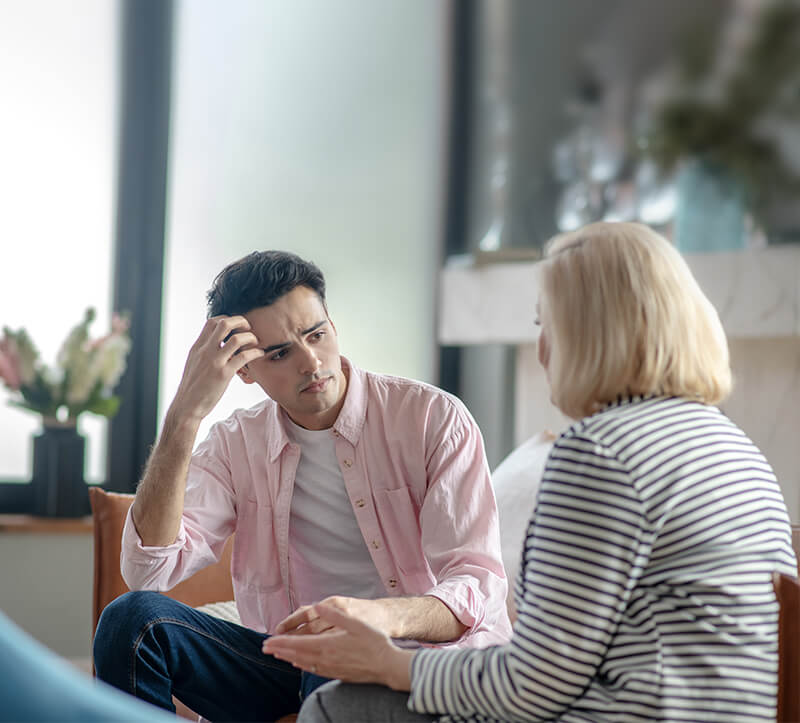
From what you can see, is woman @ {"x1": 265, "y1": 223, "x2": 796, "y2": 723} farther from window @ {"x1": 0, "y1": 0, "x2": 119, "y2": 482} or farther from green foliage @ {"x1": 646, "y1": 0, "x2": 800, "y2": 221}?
window @ {"x1": 0, "y1": 0, "x2": 119, "y2": 482}

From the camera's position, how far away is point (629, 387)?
3.60ft

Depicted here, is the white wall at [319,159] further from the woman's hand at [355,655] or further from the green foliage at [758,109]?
the woman's hand at [355,655]

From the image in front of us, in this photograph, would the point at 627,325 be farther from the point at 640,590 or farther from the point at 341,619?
the point at 341,619

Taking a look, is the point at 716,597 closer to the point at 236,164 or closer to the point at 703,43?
the point at 703,43

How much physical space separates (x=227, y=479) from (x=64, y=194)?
5.84ft

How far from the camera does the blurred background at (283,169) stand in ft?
9.48

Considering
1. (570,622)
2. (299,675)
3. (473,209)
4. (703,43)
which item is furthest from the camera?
(473,209)

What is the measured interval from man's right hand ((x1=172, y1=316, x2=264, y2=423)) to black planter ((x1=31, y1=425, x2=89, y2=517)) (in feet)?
4.63

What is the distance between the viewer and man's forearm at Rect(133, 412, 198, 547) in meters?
1.62

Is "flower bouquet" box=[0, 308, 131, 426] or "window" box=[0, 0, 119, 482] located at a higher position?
"window" box=[0, 0, 119, 482]

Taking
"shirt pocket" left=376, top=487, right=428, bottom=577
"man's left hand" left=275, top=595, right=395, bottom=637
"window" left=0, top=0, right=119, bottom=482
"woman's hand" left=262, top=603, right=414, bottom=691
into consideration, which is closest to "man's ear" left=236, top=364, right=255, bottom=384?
"shirt pocket" left=376, top=487, right=428, bottom=577

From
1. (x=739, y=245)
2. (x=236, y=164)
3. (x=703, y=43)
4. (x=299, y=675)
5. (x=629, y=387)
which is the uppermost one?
(x=703, y=43)

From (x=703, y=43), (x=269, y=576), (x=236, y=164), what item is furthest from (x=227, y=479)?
(x=236, y=164)

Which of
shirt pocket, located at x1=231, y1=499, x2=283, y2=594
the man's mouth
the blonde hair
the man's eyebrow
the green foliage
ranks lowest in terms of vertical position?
shirt pocket, located at x1=231, y1=499, x2=283, y2=594
